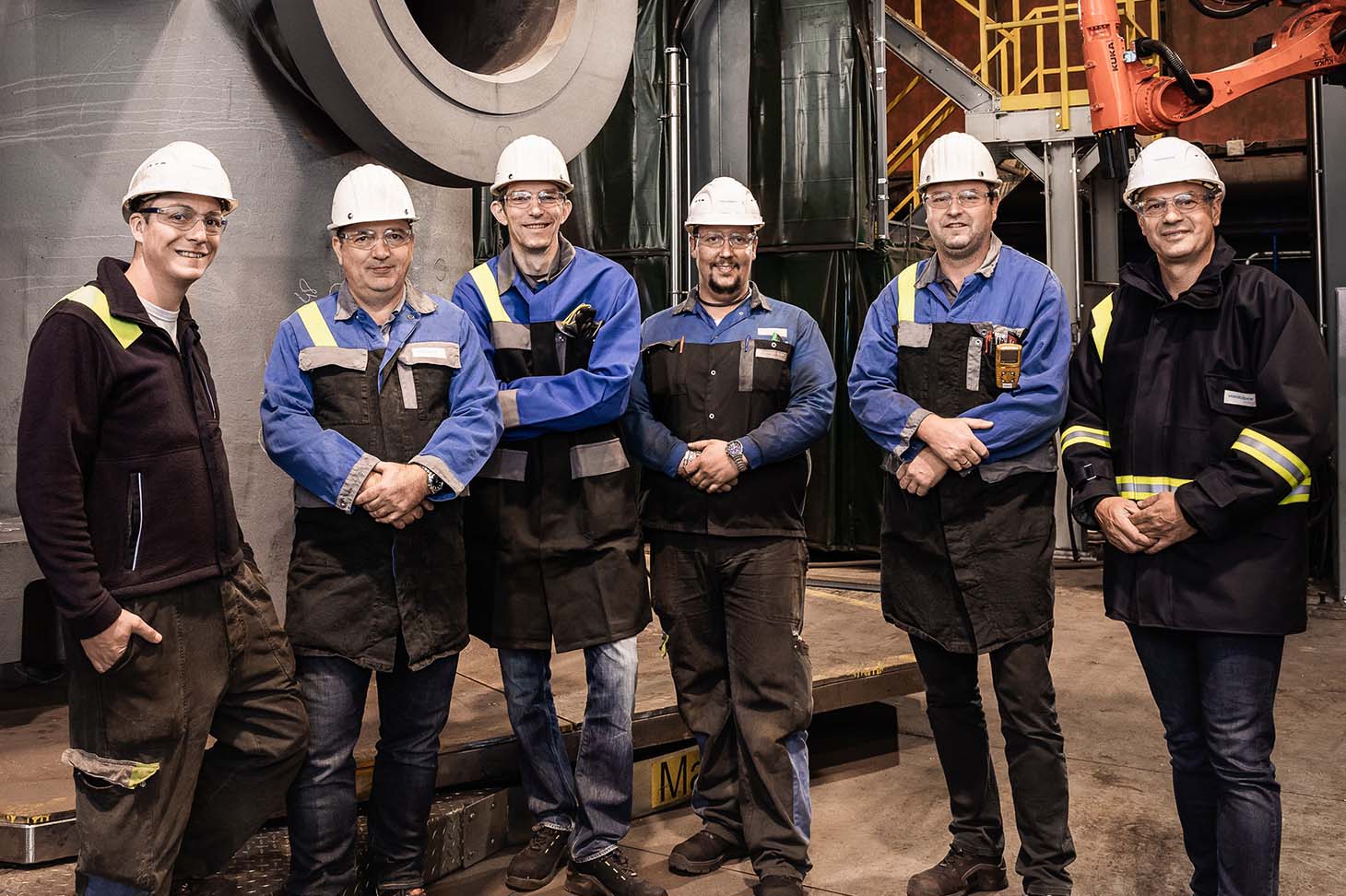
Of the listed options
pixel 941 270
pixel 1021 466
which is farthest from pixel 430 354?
pixel 1021 466

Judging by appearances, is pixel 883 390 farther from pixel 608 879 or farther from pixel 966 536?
pixel 608 879

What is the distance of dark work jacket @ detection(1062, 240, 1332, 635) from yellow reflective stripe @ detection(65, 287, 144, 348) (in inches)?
83.3

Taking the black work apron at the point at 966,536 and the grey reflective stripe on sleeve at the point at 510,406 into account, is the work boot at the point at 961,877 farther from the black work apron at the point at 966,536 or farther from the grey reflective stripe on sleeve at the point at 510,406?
the grey reflective stripe on sleeve at the point at 510,406

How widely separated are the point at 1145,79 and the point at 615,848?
5.94m

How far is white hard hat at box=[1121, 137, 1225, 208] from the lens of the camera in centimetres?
266

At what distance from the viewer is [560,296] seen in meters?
3.13

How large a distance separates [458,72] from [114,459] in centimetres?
166

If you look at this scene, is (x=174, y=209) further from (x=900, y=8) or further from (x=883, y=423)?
(x=900, y=8)

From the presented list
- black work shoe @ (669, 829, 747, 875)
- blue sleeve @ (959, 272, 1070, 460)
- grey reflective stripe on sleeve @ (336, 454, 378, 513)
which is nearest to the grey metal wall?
grey reflective stripe on sleeve @ (336, 454, 378, 513)

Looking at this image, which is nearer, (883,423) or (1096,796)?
(883,423)

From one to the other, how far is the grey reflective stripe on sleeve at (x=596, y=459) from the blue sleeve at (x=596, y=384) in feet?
0.20

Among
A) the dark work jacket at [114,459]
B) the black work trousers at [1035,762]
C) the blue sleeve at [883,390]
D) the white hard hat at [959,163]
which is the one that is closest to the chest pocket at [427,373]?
the dark work jacket at [114,459]

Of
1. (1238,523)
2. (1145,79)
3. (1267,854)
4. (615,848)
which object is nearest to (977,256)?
(1238,523)

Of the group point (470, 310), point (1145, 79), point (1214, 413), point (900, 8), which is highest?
point (900, 8)
